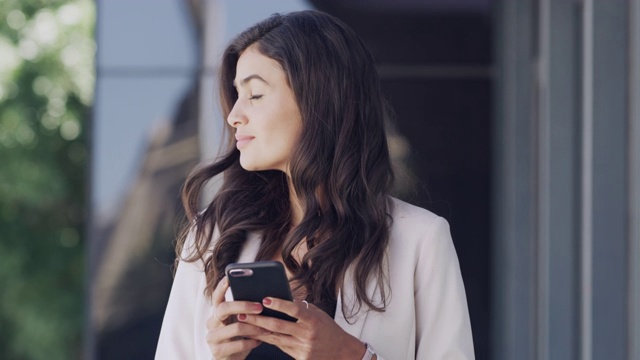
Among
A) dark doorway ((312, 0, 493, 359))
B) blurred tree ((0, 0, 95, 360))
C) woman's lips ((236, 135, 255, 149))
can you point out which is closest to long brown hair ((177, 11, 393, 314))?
woman's lips ((236, 135, 255, 149))

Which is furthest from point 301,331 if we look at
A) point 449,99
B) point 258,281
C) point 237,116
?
point 449,99

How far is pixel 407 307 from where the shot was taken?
269cm

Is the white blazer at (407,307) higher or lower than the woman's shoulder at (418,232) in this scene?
lower

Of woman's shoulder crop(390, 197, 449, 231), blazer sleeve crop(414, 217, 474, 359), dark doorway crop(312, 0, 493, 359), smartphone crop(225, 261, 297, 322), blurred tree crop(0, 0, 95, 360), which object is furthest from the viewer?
blurred tree crop(0, 0, 95, 360)

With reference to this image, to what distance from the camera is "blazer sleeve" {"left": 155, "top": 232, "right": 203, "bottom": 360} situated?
9.09ft

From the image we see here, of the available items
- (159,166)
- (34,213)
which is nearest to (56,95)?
(34,213)

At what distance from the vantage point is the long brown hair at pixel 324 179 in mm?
2723

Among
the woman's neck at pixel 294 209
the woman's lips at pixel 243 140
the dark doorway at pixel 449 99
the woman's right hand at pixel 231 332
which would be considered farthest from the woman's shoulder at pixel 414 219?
the dark doorway at pixel 449 99

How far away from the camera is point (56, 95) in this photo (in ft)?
62.4

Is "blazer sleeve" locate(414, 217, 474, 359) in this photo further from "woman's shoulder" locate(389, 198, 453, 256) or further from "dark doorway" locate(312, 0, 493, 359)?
"dark doorway" locate(312, 0, 493, 359)

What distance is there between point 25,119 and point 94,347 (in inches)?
446

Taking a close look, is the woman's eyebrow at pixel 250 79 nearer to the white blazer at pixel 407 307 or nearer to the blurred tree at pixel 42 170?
the white blazer at pixel 407 307

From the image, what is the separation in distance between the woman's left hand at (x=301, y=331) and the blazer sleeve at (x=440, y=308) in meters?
0.29

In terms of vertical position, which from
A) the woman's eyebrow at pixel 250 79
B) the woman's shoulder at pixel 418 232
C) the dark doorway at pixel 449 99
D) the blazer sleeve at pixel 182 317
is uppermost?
the woman's eyebrow at pixel 250 79
